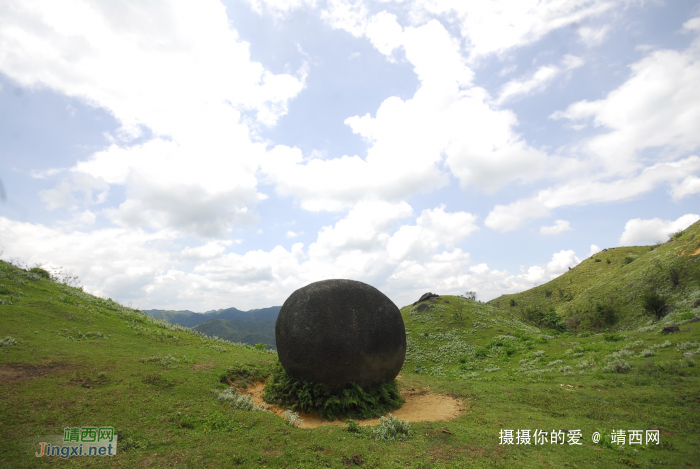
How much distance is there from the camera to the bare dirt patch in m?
9.31

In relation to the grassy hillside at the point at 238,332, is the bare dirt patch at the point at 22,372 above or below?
above

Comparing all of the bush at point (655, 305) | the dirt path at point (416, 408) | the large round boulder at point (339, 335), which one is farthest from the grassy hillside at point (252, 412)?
the bush at point (655, 305)

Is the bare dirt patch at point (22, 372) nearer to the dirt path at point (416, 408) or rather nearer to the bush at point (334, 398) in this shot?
the dirt path at point (416, 408)

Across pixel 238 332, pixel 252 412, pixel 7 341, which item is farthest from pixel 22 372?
pixel 238 332

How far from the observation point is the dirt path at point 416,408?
1096cm

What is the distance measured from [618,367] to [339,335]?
14337 mm

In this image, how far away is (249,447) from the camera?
715 cm

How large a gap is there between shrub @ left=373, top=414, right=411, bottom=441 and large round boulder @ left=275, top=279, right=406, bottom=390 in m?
2.92

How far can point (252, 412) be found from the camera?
9.53m

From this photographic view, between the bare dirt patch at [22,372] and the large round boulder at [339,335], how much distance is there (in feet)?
25.2

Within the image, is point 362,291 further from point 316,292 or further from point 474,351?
point 474,351

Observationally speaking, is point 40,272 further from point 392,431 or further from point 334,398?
point 392,431

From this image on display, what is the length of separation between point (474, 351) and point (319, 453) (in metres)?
24.8

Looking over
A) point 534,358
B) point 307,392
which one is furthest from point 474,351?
point 307,392
